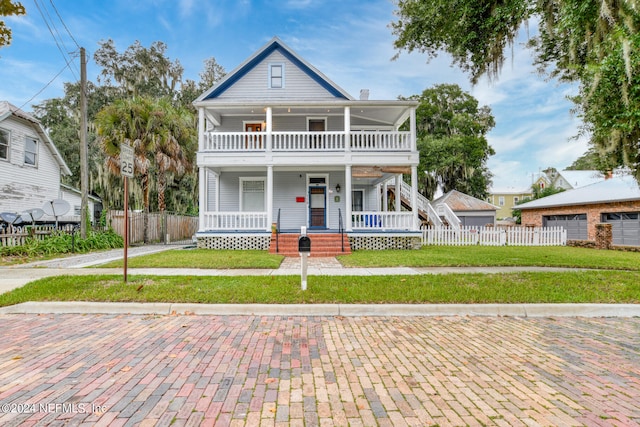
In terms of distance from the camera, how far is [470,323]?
490cm

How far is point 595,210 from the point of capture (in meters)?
18.2

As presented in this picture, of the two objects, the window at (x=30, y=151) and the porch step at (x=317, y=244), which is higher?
the window at (x=30, y=151)

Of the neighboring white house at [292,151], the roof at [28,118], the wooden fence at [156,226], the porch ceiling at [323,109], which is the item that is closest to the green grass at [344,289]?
the neighboring white house at [292,151]

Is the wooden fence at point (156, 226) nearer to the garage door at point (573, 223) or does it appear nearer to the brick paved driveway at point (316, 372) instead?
the brick paved driveway at point (316, 372)

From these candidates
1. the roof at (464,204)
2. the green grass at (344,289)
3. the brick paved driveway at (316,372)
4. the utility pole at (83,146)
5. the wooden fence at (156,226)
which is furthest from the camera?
the roof at (464,204)

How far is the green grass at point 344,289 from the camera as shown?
5.65 m

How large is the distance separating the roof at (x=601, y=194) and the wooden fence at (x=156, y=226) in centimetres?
2412

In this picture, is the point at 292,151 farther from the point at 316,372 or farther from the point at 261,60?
the point at 316,372

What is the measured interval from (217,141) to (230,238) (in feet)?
14.7

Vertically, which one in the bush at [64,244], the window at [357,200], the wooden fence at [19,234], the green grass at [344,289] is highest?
the window at [357,200]

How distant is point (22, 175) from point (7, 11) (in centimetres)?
1502

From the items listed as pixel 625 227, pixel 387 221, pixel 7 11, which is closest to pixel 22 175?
pixel 7 11

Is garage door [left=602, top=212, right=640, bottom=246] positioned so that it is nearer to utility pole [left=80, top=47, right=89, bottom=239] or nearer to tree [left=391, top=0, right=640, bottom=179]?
tree [left=391, top=0, right=640, bottom=179]

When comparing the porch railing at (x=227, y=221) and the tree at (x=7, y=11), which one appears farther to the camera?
the porch railing at (x=227, y=221)
